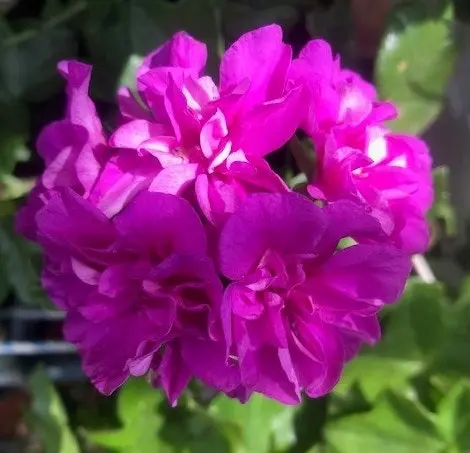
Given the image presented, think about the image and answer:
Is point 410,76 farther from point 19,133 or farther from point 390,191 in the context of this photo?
point 19,133

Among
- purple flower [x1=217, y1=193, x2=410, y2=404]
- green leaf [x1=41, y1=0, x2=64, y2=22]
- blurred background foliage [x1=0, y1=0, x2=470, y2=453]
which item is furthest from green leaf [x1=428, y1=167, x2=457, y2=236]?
green leaf [x1=41, y1=0, x2=64, y2=22]

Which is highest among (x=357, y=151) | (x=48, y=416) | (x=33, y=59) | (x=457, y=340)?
(x=357, y=151)

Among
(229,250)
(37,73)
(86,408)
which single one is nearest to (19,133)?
(37,73)

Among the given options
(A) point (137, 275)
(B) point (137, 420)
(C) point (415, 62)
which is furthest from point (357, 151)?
(B) point (137, 420)

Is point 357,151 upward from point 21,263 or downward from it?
upward

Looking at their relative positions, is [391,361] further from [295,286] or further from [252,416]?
[295,286]

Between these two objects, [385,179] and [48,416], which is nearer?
[385,179]

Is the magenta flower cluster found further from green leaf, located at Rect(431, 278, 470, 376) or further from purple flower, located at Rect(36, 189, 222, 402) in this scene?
green leaf, located at Rect(431, 278, 470, 376)
